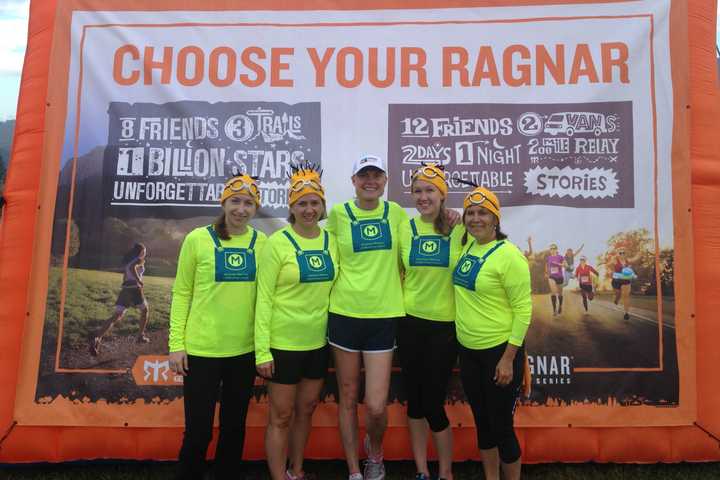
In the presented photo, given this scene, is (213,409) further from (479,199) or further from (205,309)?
(479,199)

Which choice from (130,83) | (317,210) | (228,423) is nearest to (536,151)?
(317,210)

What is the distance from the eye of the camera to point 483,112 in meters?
3.38

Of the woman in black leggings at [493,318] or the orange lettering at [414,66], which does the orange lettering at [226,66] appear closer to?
the orange lettering at [414,66]

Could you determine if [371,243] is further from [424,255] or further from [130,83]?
[130,83]

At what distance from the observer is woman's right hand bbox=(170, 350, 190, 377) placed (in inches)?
100

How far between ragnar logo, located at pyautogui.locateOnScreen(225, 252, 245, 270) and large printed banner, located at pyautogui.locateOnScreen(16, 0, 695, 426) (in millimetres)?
787

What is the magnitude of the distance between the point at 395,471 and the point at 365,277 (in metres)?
1.50

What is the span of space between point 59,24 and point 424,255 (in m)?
3.07

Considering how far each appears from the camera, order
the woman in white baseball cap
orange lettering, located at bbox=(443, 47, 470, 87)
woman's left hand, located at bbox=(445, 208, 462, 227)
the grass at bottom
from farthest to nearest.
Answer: orange lettering, located at bbox=(443, 47, 470, 87), the grass at bottom, woman's left hand, located at bbox=(445, 208, 462, 227), the woman in white baseball cap

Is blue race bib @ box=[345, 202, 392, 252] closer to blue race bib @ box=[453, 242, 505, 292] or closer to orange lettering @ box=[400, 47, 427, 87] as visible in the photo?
blue race bib @ box=[453, 242, 505, 292]

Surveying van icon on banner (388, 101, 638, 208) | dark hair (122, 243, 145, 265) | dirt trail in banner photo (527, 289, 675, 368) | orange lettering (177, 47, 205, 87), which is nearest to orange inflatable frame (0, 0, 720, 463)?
dirt trail in banner photo (527, 289, 675, 368)

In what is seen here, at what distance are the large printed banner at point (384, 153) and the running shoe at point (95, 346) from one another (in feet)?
0.08

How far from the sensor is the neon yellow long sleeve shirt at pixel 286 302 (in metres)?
2.55

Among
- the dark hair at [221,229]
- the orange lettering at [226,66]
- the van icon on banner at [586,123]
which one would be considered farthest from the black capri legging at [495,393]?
the orange lettering at [226,66]
